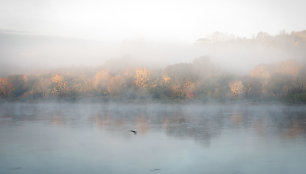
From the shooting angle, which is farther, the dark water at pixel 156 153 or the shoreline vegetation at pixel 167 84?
the shoreline vegetation at pixel 167 84

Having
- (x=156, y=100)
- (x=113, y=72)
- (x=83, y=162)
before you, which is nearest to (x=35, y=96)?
(x=113, y=72)

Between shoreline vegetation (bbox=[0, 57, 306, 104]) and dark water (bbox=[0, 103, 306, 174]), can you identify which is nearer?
dark water (bbox=[0, 103, 306, 174])

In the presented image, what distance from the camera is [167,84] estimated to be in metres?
91.8

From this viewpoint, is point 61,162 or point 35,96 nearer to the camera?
point 61,162

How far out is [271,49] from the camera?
12175 cm

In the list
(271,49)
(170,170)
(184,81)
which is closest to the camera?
(170,170)

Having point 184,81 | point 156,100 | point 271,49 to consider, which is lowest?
point 156,100

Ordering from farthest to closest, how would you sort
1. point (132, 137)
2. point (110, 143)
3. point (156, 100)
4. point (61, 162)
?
point (156, 100) < point (132, 137) < point (110, 143) < point (61, 162)

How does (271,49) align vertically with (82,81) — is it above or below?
above

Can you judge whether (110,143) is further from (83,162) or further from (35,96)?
(35,96)

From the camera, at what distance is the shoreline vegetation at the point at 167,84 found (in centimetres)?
8406

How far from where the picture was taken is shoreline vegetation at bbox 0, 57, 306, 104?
84062mm

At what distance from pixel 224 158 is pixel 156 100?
246 feet

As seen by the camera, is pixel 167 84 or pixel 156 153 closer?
pixel 156 153
